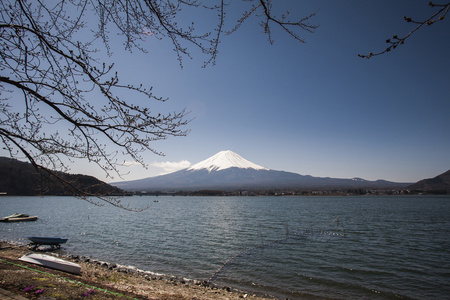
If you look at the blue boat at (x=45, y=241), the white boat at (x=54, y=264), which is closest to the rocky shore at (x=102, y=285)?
the white boat at (x=54, y=264)

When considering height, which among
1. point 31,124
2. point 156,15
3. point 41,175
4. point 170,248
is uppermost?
point 156,15

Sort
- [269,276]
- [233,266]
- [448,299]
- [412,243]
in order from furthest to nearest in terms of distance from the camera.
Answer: [412,243]
[233,266]
[269,276]
[448,299]

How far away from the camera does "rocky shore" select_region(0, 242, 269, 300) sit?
679 centimetres

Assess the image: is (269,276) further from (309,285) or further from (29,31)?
(29,31)

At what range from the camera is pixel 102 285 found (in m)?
8.74

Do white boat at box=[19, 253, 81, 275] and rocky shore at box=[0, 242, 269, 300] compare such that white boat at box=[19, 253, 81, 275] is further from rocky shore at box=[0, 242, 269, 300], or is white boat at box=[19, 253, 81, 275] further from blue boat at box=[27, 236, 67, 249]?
blue boat at box=[27, 236, 67, 249]

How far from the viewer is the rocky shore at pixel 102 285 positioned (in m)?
6.79

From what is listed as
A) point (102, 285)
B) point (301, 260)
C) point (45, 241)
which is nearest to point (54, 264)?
point (102, 285)

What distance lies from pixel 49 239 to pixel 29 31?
2294cm

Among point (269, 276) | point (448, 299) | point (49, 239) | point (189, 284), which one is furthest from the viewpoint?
point (49, 239)

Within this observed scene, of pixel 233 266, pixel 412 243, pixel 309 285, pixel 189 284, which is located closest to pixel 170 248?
A: pixel 233 266

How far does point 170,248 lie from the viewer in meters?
20.5

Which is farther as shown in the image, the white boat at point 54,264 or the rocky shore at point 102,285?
the white boat at point 54,264

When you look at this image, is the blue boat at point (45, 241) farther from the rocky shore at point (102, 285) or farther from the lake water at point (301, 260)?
the rocky shore at point (102, 285)
